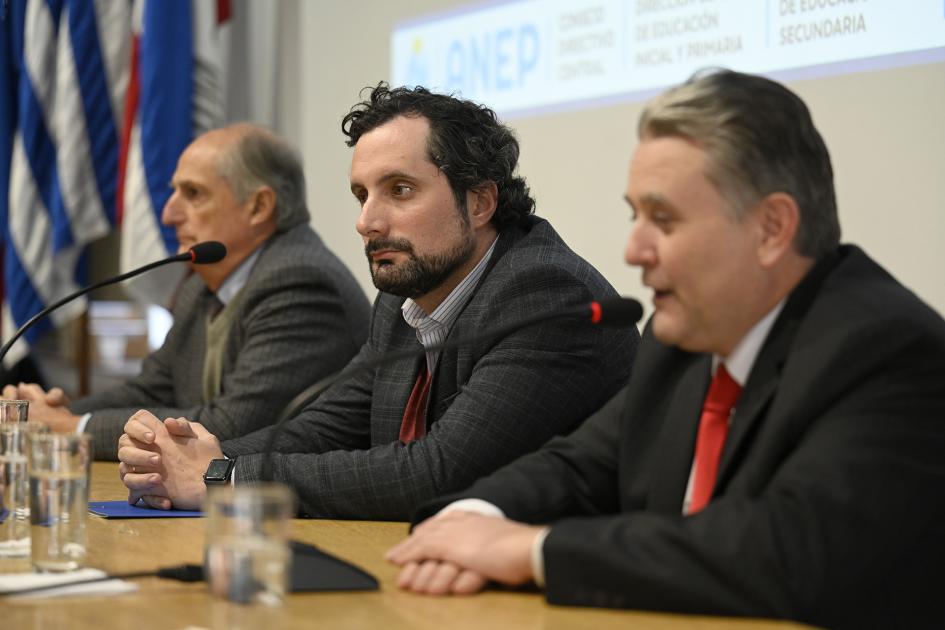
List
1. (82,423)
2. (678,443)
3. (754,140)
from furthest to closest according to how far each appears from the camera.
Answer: (82,423) → (678,443) → (754,140)

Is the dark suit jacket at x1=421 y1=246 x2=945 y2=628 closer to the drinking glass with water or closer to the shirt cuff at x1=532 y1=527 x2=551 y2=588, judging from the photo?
the shirt cuff at x1=532 y1=527 x2=551 y2=588

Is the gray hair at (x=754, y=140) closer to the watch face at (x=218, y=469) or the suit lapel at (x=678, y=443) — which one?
the suit lapel at (x=678, y=443)

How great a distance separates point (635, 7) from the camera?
338cm

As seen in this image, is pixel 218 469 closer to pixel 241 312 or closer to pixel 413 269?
pixel 413 269

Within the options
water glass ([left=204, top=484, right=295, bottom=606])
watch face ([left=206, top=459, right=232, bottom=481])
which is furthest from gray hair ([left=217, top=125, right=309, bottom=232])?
water glass ([left=204, top=484, right=295, bottom=606])

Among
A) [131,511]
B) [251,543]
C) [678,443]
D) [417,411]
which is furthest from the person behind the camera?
[417,411]

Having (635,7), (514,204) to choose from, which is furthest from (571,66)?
(514,204)

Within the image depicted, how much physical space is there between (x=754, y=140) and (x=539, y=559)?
64 cm

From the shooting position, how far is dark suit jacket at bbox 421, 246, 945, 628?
143 cm

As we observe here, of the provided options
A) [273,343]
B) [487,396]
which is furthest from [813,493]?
[273,343]

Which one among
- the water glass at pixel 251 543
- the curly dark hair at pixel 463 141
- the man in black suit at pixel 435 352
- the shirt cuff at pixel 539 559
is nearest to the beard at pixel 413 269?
the man in black suit at pixel 435 352

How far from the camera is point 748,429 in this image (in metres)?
1.63

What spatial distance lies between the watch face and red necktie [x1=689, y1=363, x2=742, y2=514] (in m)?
0.96

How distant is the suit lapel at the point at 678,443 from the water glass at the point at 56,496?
2.67 feet
